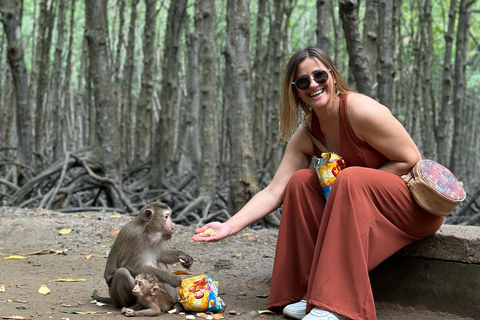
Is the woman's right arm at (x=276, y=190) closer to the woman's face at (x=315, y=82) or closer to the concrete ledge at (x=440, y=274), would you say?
the woman's face at (x=315, y=82)

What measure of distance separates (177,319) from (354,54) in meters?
3.02

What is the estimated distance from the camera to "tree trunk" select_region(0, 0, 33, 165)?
7.65 metres

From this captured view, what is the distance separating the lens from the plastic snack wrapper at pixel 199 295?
3.11m

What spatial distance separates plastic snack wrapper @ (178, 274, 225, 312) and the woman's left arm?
114 cm

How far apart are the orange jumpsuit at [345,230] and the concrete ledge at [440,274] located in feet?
0.54

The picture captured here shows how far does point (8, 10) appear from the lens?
25.3 ft

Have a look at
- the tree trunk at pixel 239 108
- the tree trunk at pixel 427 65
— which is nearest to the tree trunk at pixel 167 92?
the tree trunk at pixel 239 108

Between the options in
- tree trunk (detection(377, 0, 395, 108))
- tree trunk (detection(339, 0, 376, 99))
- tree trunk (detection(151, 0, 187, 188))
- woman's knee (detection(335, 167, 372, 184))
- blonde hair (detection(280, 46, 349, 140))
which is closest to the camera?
woman's knee (detection(335, 167, 372, 184))

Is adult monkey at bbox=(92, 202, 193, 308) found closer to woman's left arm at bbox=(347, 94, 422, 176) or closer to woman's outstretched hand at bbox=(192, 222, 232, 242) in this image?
woman's outstretched hand at bbox=(192, 222, 232, 242)

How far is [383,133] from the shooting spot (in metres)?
2.96

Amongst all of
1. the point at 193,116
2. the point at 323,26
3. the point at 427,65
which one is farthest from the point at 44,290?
the point at 427,65

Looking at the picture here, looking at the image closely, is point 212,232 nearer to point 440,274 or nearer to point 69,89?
point 440,274

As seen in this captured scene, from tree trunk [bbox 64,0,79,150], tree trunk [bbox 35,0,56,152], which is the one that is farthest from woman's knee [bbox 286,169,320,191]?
tree trunk [bbox 64,0,79,150]

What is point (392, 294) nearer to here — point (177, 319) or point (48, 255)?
point (177, 319)
